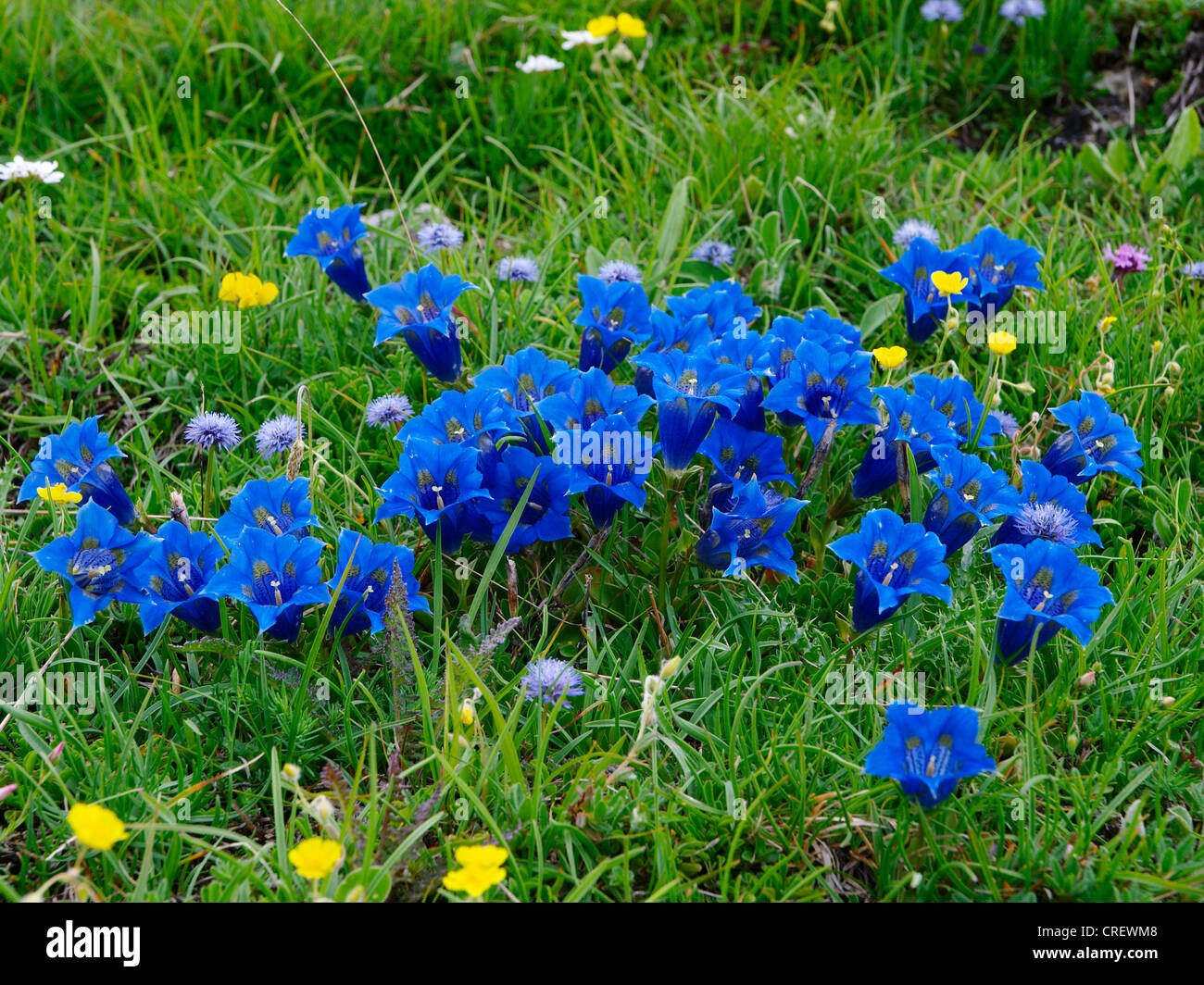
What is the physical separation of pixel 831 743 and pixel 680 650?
41cm

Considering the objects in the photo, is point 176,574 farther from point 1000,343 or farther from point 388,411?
point 1000,343

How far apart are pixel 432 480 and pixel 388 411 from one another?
0.57 metres

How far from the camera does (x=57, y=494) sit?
2.47 metres

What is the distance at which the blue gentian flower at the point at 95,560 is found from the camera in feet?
7.57

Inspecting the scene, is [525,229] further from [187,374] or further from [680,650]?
[680,650]

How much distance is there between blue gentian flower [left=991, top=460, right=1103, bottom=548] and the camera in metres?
2.46

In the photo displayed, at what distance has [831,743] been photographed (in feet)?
7.51

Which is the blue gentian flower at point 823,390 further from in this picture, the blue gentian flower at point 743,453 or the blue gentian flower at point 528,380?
the blue gentian flower at point 528,380

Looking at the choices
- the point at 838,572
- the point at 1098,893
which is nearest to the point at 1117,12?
the point at 838,572

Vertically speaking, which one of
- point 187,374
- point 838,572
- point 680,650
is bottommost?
point 680,650

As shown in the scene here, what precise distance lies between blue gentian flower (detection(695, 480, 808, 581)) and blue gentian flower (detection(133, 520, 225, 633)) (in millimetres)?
1087

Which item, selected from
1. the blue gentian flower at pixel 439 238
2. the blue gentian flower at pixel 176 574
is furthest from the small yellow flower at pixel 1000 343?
the blue gentian flower at pixel 176 574

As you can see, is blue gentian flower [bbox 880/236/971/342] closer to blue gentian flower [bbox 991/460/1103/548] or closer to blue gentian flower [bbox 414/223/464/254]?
blue gentian flower [bbox 991/460/1103/548]

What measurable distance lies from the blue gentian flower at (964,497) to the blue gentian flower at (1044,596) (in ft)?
0.58
